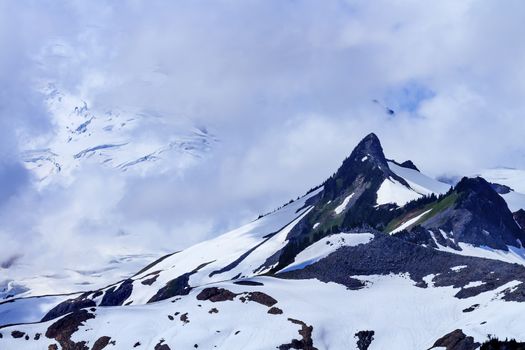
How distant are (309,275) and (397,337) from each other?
44199mm

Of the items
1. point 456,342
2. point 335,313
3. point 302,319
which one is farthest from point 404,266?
point 456,342

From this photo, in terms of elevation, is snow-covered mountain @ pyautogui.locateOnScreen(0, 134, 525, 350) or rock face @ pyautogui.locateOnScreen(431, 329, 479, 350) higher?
snow-covered mountain @ pyautogui.locateOnScreen(0, 134, 525, 350)

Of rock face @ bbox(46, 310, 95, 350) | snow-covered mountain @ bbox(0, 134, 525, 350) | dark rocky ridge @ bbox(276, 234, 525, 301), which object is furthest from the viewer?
dark rocky ridge @ bbox(276, 234, 525, 301)

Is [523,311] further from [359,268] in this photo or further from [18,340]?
[18,340]

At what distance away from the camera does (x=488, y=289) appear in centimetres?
16700

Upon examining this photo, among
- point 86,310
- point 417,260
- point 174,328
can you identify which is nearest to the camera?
point 174,328

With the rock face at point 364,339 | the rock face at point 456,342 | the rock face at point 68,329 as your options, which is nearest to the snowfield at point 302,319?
the rock face at point 364,339

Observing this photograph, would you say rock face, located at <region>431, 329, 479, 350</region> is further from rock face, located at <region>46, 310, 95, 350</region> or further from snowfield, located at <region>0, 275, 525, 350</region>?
rock face, located at <region>46, 310, 95, 350</region>

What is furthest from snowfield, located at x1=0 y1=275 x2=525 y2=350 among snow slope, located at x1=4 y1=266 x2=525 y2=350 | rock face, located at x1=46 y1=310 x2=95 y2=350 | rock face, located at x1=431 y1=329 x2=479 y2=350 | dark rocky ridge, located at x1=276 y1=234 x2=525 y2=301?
dark rocky ridge, located at x1=276 y1=234 x2=525 y2=301

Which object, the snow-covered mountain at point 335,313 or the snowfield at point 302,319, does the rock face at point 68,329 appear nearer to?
the snow-covered mountain at point 335,313

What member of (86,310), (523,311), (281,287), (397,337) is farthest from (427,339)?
(86,310)

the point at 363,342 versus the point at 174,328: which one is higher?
the point at 174,328

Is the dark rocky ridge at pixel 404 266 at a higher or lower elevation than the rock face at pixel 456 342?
higher

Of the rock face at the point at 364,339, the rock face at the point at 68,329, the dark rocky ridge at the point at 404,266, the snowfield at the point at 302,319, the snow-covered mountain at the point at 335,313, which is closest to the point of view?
the rock face at the point at 364,339
